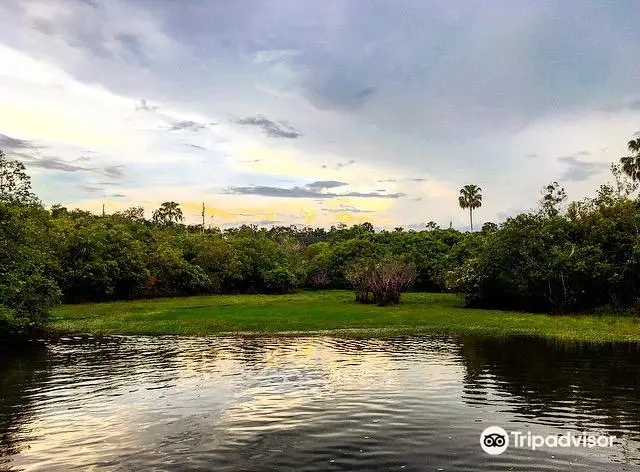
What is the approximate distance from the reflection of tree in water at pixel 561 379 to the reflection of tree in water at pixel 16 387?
14836mm

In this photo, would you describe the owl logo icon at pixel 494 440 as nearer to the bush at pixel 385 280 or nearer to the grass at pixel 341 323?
the grass at pixel 341 323

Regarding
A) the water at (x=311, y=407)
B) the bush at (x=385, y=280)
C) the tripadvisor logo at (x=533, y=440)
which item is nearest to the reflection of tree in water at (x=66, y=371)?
the water at (x=311, y=407)

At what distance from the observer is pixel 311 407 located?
1873cm

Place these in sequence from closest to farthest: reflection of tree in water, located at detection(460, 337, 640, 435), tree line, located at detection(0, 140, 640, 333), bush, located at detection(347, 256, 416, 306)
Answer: reflection of tree in water, located at detection(460, 337, 640, 435) < tree line, located at detection(0, 140, 640, 333) < bush, located at detection(347, 256, 416, 306)

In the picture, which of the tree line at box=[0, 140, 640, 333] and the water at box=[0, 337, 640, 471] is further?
the tree line at box=[0, 140, 640, 333]

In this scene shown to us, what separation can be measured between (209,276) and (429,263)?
36726mm

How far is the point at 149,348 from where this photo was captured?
32781 mm

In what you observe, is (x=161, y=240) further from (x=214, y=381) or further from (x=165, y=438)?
(x=165, y=438)

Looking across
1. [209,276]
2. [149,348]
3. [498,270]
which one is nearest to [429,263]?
[498,270]

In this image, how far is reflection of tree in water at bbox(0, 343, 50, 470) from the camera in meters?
15.2

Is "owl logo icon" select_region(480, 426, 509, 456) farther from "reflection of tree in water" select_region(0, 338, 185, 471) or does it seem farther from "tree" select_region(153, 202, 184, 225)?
"tree" select_region(153, 202, 184, 225)

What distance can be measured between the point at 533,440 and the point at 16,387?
19958 millimetres

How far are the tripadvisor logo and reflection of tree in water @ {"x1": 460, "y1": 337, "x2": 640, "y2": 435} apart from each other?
47.8 inches

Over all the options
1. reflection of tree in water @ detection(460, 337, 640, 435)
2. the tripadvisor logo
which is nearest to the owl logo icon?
the tripadvisor logo
